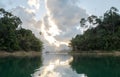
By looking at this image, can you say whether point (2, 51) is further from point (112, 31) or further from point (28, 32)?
point (112, 31)

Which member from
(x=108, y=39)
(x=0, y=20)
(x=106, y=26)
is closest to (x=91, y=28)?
(x=106, y=26)

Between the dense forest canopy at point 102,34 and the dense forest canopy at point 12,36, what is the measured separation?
2272cm

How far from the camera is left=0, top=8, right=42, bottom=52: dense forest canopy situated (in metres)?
90.9

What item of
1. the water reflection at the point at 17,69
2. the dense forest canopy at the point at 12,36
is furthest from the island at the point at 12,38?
the water reflection at the point at 17,69

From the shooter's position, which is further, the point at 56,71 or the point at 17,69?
the point at 17,69

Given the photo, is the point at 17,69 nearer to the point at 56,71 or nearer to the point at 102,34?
the point at 56,71

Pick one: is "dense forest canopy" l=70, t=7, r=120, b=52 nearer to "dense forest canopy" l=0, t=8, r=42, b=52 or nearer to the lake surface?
"dense forest canopy" l=0, t=8, r=42, b=52

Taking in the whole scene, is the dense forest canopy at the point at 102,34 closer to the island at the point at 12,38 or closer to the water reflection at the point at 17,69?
the island at the point at 12,38

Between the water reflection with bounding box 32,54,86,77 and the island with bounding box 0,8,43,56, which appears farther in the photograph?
the island with bounding box 0,8,43,56

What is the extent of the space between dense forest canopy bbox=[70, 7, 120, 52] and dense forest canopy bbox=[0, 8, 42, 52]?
74.5 ft

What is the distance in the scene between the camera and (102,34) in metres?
112

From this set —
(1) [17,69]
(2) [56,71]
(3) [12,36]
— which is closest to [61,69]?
(2) [56,71]

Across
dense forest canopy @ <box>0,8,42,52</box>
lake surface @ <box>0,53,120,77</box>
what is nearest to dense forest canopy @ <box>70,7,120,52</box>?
dense forest canopy @ <box>0,8,42,52</box>

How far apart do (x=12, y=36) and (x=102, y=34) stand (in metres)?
37.0
